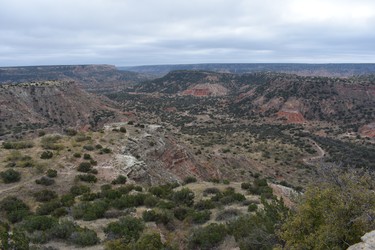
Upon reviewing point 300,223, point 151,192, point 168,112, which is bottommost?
point 168,112

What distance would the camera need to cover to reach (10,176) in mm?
21359

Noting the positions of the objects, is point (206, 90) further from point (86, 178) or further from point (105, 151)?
point (86, 178)

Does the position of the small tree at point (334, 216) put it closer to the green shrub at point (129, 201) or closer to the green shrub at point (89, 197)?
the green shrub at point (129, 201)

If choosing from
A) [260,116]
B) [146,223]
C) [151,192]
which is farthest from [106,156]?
[260,116]

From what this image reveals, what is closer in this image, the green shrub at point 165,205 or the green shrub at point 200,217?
the green shrub at point 200,217

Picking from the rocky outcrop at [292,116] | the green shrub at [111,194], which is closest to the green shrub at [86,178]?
the green shrub at [111,194]

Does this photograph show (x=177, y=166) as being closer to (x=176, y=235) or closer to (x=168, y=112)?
(x=176, y=235)

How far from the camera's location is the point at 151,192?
21.1 metres

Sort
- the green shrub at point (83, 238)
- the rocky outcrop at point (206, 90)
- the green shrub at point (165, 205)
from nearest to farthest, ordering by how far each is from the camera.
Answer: the green shrub at point (83, 238) < the green shrub at point (165, 205) < the rocky outcrop at point (206, 90)

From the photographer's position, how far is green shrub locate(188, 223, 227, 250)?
513 inches

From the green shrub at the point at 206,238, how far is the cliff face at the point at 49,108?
210ft

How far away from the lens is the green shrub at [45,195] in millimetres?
19250

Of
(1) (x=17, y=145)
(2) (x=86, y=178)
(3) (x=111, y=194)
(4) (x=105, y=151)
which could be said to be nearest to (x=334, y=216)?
(3) (x=111, y=194)

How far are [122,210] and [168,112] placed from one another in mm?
101219
